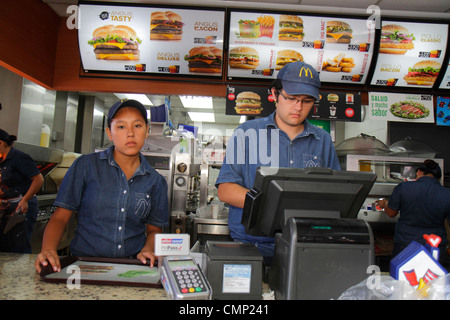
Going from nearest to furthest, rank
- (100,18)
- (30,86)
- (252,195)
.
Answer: (252,195)
(100,18)
(30,86)

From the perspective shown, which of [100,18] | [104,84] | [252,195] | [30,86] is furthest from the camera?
[30,86]

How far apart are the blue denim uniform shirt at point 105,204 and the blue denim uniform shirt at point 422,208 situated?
2543 millimetres

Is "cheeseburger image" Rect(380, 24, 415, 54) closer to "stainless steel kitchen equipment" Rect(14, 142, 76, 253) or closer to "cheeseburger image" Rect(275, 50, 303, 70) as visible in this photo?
"cheeseburger image" Rect(275, 50, 303, 70)

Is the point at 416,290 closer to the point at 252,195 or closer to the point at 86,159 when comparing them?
the point at 252,195

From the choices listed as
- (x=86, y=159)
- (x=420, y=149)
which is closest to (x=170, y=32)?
(x=86, y=159)

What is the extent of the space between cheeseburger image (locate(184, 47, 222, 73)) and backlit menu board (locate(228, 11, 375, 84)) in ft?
0.42

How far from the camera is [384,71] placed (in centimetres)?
326

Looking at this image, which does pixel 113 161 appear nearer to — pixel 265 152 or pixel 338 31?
pixel 265 152

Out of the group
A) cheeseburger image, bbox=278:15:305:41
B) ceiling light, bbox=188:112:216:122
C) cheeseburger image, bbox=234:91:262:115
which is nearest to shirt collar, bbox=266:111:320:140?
cheeseburger image, bbox=234:91:262:115

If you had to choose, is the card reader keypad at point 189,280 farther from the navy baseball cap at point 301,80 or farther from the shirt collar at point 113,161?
the navy baseball cap at point 301,80

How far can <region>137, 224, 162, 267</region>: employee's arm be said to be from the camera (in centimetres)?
122

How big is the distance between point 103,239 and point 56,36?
2.81 meters

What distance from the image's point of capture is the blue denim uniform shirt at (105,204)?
4.71ft

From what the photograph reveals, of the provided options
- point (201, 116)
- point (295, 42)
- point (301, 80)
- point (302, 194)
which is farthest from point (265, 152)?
point (201, 116)
